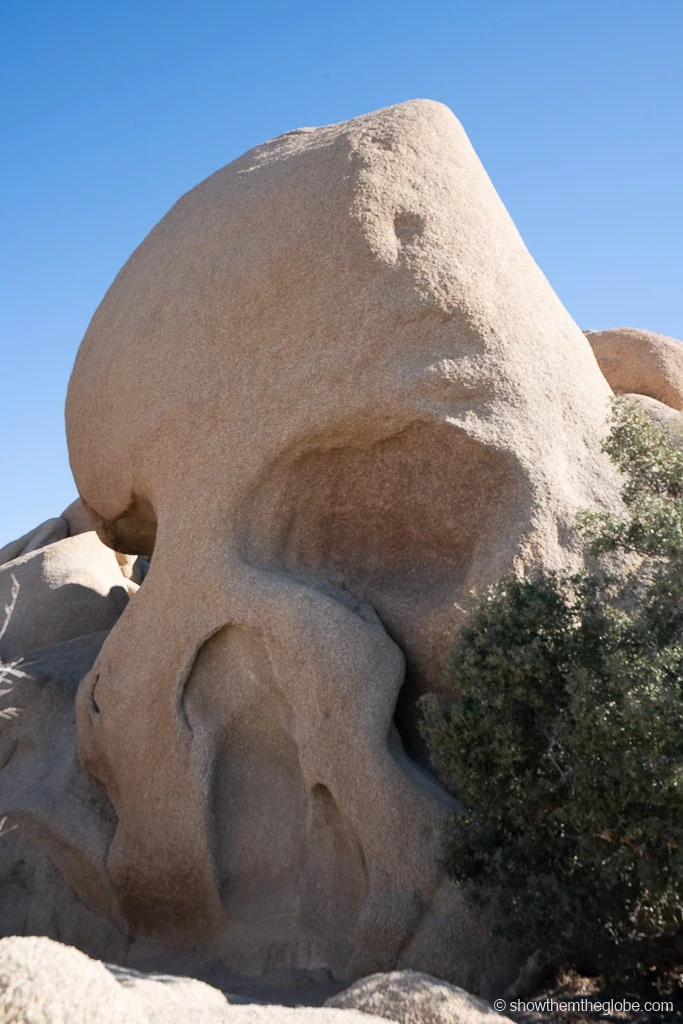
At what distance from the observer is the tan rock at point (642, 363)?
1802 centimetres

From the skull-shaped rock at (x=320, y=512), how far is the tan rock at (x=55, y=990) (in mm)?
4117

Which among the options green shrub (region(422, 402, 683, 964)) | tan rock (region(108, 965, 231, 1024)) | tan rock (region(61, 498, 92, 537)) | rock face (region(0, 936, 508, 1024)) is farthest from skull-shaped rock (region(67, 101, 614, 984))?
tan rock (region(61, 498, 92, 537))

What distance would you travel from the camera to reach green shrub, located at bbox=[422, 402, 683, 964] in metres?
6.69

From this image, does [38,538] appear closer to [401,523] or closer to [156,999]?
[401,523]

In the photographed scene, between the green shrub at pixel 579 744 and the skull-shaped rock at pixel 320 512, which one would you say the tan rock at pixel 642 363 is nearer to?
the skull-shaped rock at pixel 320 512

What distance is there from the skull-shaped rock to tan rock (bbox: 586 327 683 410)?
766 cm

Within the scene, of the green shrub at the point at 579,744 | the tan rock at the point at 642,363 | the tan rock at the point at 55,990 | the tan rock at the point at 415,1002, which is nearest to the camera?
the tan rock at the point at 55,990

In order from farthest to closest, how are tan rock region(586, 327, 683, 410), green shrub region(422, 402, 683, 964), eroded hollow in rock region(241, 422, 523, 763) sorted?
tan rock region(586, 327, 683, 410), eroded hollow in rock region(241, 422, 523, 763), green shrub region(422, 402, 683, 964)

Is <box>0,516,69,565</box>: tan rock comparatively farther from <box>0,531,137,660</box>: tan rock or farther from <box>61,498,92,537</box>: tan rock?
<box>0,531,137,660</box>: tan rock

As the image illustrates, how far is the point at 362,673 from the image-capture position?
Result: 8.82m

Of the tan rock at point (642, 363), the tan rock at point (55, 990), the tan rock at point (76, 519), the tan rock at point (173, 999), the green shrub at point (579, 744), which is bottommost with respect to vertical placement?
the tan rock at point (173, 999)

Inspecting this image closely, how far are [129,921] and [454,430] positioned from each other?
528cm

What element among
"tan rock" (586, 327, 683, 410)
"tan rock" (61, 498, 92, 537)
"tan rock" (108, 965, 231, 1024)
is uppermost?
"tan rock" (586, 327, 683, 410)

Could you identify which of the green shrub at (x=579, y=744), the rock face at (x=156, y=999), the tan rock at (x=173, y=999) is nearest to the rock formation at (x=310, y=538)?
the green shrub at (x=579, y=744)
